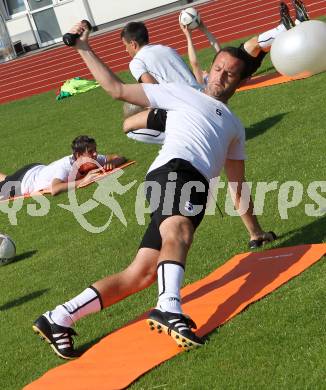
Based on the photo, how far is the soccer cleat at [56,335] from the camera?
17.1ft

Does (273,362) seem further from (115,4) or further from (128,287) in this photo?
(115,4)

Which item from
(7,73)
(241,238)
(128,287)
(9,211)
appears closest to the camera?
(128,287)

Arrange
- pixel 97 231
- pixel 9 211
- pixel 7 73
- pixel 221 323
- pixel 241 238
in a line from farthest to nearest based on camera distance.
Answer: pixel 7 73
pixel 9 211
pixel 97 231
pixel 241 238
pixel 221 323

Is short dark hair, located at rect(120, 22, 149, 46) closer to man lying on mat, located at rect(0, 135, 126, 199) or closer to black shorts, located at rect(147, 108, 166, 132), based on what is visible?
man lying on mat, located at rect(0, 135, 126, 199)

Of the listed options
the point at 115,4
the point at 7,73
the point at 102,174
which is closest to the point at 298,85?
the point at 102,174

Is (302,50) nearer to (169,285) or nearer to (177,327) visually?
(169,285)

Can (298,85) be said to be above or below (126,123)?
below

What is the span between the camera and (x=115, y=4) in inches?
1214

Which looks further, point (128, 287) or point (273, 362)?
point (128, 287)

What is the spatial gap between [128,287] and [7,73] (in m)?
22.2

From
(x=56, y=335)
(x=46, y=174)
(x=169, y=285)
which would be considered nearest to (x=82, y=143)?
(x=46, y=174)

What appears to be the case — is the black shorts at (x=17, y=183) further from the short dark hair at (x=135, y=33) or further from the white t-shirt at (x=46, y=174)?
the short dark hair at (x=135, y=33)

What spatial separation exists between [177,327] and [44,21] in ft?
92.7

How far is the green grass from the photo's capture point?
446 centimetres
